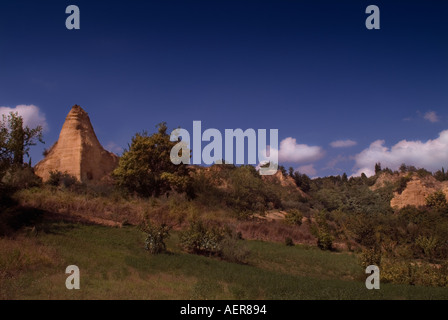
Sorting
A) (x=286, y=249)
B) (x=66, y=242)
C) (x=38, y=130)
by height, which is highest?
(x=38, y=130)

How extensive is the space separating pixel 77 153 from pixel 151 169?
957 centimetres

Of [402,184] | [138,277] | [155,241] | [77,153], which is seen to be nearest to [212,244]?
[155,241]

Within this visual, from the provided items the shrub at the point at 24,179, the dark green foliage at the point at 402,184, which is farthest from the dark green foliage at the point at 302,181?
the shrub at the point at 24,179

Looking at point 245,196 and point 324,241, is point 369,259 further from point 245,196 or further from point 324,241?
point 245,196

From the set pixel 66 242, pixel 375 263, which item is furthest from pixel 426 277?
pixel 66 242

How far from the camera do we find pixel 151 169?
116 ft

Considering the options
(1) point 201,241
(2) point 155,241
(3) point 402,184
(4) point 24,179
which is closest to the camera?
(2) point 155,241

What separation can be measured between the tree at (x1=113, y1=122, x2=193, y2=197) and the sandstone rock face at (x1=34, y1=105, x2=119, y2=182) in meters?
5.93

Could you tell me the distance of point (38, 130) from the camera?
24422 millimetres

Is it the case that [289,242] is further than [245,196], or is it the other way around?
[245,196]

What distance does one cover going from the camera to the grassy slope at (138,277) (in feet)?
32.1

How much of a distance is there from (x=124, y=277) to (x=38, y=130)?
677 inches

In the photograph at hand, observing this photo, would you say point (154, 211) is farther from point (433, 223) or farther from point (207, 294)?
point (433, 223)
